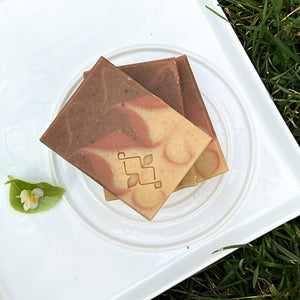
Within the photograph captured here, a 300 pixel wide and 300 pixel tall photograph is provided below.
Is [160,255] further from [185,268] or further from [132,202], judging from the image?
[132,202]

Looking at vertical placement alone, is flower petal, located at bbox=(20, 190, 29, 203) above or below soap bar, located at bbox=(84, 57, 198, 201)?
below

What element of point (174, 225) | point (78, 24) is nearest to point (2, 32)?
point (78, 24)

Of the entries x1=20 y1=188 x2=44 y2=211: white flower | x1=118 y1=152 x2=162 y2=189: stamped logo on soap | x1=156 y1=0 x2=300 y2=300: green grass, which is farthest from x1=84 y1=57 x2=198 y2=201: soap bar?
x1=20 y1=188 x2=44 y2=211: white flower

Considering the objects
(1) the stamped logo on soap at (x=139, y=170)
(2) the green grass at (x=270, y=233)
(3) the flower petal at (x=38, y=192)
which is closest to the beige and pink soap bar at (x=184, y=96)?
(1) the stamped logo on soap at (x=139, y=170)

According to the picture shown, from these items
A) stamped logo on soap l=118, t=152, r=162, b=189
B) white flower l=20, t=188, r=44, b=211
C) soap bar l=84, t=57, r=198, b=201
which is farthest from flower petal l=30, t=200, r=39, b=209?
soap bar l=84, t=57, r=198, b=201

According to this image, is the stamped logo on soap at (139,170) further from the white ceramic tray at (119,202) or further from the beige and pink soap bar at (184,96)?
the white ceramic tray at (119,202)

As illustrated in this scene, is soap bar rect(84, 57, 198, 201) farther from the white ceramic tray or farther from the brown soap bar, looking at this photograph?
the white ceramic tray

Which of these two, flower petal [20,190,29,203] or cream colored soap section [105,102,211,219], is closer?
cream colored soap section [105,102,211,219]
